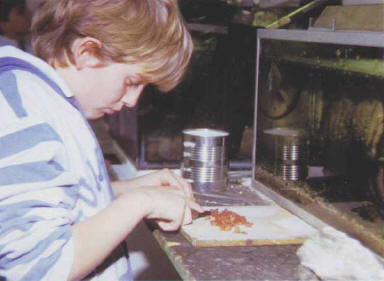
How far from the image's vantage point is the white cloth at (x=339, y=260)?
982 millimetres

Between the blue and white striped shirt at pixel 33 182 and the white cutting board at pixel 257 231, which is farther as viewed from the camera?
the white cutting board at pixel 257 231

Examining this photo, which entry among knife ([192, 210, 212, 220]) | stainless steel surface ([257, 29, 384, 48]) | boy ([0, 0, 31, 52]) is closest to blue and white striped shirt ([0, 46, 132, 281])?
knife ([192, 210, 212, 220])

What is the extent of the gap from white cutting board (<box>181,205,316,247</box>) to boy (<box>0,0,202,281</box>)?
0.18ft

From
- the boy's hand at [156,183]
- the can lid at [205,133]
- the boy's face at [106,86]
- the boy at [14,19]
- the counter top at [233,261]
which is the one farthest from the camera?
the boy at [14,19]

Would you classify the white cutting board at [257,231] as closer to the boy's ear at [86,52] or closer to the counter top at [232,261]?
the counter top at [232,261]

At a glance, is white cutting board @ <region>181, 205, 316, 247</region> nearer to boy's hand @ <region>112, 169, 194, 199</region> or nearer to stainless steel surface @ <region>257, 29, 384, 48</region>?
boy's hand @ <region>112, 169, 194, 199</region>

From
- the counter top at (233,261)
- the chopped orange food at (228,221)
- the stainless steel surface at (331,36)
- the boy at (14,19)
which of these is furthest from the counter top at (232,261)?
the boy at (14,19)

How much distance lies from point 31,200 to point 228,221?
56 cm

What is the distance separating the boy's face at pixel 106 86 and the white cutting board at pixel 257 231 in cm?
35

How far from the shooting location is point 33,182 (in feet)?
3.08

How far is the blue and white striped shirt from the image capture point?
3.06 feet

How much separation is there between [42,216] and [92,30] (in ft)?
1.35

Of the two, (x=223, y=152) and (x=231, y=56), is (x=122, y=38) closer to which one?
(x=223, y=152)

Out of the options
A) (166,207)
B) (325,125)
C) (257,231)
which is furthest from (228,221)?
(325,125)
